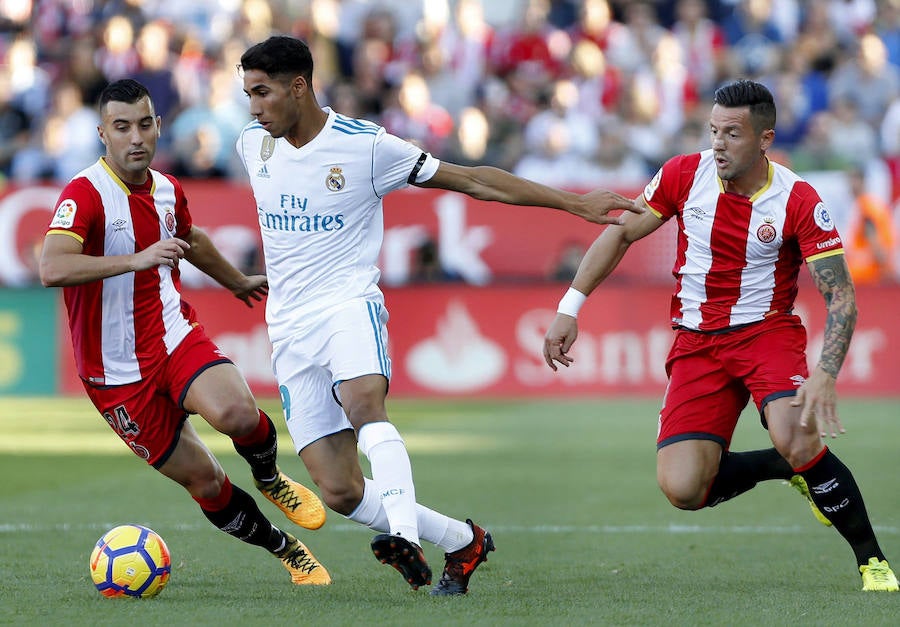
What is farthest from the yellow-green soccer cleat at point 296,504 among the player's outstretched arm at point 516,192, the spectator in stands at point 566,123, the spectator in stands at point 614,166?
the spectator in stands at point 566,123

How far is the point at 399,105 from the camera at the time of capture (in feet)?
62.7

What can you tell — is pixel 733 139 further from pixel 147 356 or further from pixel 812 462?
pixel 147 356

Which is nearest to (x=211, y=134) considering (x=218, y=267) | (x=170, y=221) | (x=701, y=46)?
(x=701, y=46)

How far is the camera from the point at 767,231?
6840 mm

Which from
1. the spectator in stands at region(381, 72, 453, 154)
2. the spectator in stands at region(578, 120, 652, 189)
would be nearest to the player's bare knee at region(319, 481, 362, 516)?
the spectator in stands at region(578, 120, 652, 189)

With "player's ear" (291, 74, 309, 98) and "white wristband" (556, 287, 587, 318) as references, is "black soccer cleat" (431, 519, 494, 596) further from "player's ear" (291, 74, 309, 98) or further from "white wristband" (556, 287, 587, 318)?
"player's ear" (291, 74, 309, 98)

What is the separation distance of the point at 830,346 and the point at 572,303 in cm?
119

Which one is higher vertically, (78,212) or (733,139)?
(733,139)

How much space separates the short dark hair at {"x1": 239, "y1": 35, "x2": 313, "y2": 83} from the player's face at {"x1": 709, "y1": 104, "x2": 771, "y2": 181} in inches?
74.1

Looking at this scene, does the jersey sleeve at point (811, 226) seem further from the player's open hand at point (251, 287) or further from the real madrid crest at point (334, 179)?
the player's open hand at point (251, 287)

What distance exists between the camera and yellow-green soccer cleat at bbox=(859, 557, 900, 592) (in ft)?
21.1

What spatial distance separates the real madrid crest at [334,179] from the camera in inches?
260

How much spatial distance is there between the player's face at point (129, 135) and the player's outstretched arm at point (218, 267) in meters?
0.58

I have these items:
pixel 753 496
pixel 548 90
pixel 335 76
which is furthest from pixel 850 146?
pixel 753 496
